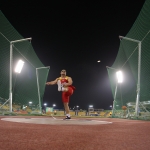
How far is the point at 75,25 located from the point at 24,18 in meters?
6.03

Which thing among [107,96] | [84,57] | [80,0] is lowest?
[107,96]

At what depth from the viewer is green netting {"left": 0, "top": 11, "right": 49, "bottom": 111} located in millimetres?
8641

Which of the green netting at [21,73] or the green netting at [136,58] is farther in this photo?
the green netting at [21,73]

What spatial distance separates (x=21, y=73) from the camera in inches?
465

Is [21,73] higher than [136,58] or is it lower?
lower

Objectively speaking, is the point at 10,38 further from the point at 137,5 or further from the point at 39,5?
the point at 39,5

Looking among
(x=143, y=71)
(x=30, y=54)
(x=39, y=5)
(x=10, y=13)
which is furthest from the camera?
(x=39, y=5)

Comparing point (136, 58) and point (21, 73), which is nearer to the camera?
point (136, 58)

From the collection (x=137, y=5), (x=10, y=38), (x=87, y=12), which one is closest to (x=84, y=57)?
(x=87, y=12)

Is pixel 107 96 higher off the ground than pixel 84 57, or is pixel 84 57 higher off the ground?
pixel 84 57

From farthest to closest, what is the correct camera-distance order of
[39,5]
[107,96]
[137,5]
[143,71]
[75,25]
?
[107,96]
[75,25]
[39,5]
[137,5]
[143,71]

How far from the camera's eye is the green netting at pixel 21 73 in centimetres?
864

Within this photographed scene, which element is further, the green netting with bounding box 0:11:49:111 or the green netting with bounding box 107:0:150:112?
the green netting with bounding box 0:11:49:111

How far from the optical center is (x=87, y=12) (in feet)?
67.7
